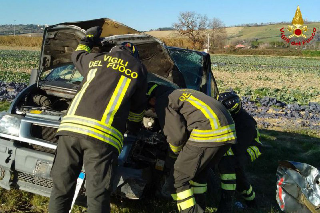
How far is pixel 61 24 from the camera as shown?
164 inches

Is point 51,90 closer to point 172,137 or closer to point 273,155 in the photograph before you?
point 172,137

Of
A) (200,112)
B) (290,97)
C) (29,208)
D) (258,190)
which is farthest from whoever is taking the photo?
(290,97)

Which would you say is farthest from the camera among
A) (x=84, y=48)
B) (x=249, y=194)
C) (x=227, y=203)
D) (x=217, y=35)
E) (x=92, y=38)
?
(x=217, y=35)

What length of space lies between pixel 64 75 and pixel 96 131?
8.57ft

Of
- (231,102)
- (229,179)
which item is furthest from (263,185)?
(231,102)

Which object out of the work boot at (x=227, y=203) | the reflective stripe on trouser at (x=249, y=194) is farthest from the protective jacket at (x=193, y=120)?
the reflective stripe on trouser at (x=249, y=194)

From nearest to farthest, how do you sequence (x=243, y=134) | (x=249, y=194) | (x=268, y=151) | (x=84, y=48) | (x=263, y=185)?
(x=84, y=48)
(x=243, y=134)
(x=249, y=194)
(x=263, y=185)
(x=268, y=151)

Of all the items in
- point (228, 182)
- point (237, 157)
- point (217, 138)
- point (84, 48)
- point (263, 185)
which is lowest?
point (263, 185)

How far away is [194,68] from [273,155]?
8.67ft

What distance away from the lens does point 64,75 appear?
513cm

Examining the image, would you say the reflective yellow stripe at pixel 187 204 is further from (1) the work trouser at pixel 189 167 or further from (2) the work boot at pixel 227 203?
(2) the work boot at pixel 227 203

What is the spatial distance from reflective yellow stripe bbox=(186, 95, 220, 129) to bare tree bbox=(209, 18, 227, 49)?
197 feet

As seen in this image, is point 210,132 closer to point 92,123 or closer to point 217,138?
point 217,138

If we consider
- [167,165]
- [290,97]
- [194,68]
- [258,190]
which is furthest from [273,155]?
[290,97]
